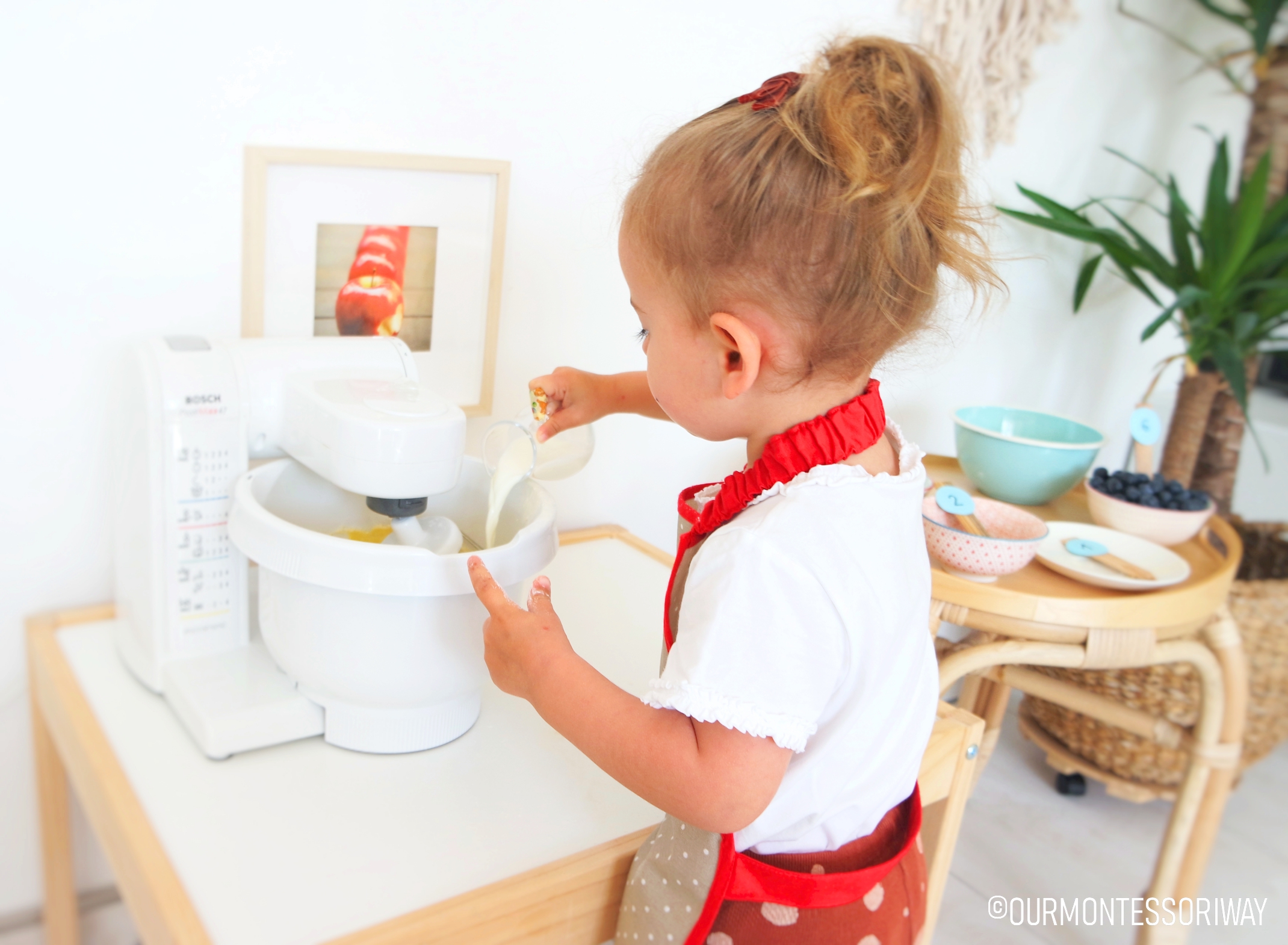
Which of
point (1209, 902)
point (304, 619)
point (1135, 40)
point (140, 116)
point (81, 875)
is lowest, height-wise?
point (1209, 902)

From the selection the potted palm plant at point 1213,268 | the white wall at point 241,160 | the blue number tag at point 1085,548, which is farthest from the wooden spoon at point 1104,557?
the potted palm plant at point 1213,268

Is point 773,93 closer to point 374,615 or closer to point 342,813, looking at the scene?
point 374,615

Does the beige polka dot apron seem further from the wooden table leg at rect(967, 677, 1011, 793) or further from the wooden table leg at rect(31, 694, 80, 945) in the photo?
the wooden table leg at rect(967, 677, 1011, 793)

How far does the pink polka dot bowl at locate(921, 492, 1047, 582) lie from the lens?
107 cm

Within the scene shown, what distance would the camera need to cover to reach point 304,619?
0.69 metres

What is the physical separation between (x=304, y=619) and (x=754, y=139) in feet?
1.44

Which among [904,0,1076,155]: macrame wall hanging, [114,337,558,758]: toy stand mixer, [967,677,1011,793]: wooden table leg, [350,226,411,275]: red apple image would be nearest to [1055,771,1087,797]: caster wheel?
[967,677,1011,793]: wooden table leg

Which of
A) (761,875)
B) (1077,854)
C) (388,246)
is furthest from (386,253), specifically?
(1077,854)

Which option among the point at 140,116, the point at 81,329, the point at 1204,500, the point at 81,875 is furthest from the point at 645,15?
the point at 81,875

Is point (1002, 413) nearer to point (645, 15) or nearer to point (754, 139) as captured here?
point (645, 15)

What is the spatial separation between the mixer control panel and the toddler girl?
0.77 ft

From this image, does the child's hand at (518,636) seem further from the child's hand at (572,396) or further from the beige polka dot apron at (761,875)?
the child's hand at (572,396)

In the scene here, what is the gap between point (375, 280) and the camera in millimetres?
942

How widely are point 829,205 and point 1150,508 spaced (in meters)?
0.91
